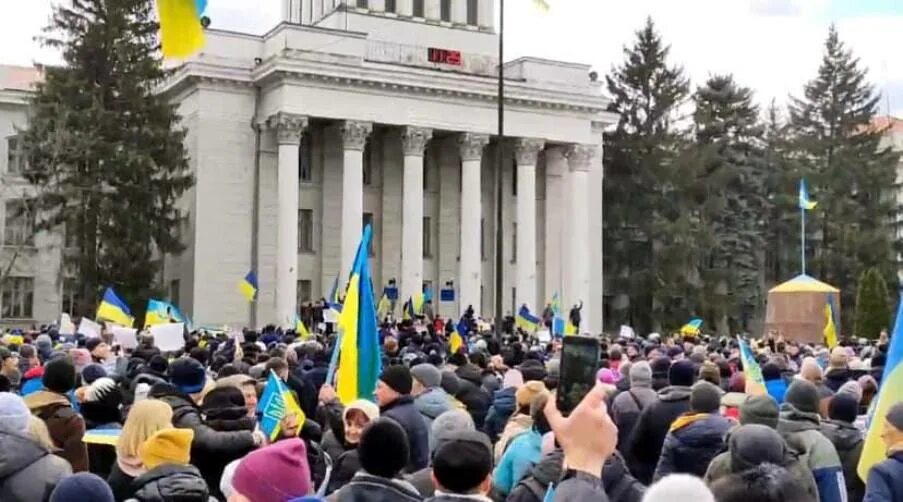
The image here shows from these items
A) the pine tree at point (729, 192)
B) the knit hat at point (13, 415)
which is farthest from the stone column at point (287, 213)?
the knit hat at point (13, 415)

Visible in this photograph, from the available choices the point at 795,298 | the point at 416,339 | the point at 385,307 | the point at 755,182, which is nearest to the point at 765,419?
the point at 416,339

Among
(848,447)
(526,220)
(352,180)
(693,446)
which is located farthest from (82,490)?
(526,220)

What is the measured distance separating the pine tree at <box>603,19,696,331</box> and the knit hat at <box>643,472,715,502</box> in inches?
1992

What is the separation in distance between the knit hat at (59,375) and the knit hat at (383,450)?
2.95 m

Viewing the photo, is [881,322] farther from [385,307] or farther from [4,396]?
[4,396]

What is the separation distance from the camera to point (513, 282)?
4866 centimetres

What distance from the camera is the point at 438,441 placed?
5.88 meters

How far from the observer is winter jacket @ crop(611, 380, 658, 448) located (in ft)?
27.5

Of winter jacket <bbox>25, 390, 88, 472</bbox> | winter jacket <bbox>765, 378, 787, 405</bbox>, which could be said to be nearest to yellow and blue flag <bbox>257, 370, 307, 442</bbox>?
winter jacket <bbox>25, 390, 88, 472</bbox>

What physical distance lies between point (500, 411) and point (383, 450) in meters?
4.45

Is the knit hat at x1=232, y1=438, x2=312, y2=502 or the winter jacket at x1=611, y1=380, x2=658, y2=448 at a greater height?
the knit hat at x1=232, y1=438, x2=312, y2=502

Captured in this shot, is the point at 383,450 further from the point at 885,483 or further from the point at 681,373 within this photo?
the point at 681,373

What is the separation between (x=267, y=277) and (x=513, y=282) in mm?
10415

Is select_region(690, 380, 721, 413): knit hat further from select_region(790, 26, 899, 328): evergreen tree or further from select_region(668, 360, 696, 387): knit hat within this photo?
select_region(790, 26, 899, 328): evergreen tree
